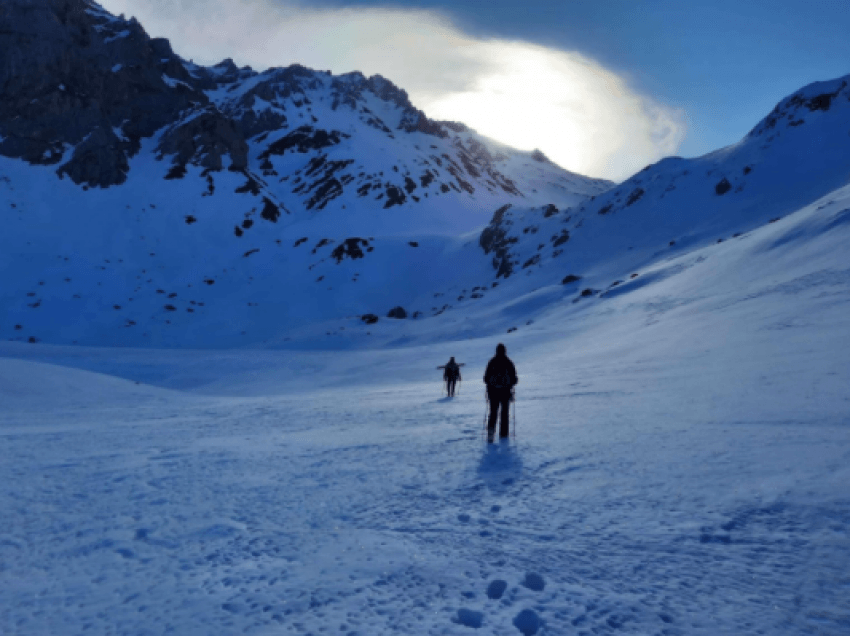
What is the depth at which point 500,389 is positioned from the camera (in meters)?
9.52

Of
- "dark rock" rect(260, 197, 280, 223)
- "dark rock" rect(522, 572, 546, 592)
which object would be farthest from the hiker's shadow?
"dark rock" rect(260, 197, 280, 223)

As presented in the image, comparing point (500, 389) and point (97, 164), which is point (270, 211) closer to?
point (97, 164)

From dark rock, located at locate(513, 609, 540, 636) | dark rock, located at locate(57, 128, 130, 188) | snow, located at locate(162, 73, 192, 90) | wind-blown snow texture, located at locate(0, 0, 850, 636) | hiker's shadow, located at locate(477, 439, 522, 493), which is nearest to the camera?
dark rock, located at locate(513, 609, 540, 636)

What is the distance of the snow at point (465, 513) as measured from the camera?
13.0 ft

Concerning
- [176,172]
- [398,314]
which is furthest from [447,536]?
[176,172]

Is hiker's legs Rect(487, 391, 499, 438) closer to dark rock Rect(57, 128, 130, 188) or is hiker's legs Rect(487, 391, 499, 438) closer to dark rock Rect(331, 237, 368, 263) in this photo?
dark rock Rect(331, 237, 368, 263)

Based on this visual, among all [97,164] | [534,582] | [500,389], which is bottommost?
[534,582]

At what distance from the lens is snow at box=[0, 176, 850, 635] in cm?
395

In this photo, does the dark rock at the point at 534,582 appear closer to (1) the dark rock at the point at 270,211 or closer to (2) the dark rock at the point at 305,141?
(1) the dark rock at the point at 270,211

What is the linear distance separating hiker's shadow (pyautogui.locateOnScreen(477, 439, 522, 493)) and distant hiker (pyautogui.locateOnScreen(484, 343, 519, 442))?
386 millimetres

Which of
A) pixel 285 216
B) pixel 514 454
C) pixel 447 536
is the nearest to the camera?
pixel 447 536

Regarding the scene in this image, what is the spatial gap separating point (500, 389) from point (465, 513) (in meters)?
4.01

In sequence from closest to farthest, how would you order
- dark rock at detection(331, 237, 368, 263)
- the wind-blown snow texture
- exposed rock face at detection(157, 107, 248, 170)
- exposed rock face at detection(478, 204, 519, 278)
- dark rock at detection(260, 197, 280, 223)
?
the wind-blown snow texture → exposed rock face at detection(478, 204, 519, 278) → dark rock at detection(331, 237, 368, 263) → dark rock at detection(260, 197, 280, 223) → exposed rock face at detection(157, 107, 248, 170)

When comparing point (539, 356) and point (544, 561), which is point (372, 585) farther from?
point (539, 356)
